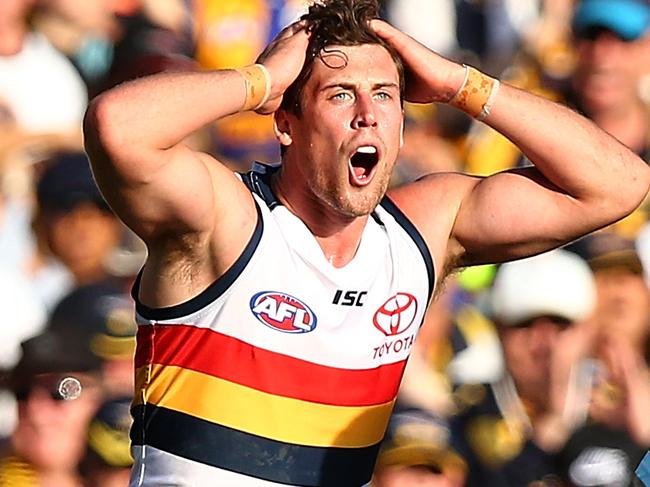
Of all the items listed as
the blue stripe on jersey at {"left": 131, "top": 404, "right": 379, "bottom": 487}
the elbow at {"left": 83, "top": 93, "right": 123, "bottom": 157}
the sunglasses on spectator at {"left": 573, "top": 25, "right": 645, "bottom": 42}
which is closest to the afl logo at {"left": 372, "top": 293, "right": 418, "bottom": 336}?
the blue stripe on jersey at {"left": 131, "top": 404, "right": 379, "bottom": 487}

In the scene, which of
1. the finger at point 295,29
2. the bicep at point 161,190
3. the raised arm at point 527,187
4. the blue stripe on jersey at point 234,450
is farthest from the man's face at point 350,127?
the blue stripe on jersey at point 234,450

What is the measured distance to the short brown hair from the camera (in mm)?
4156

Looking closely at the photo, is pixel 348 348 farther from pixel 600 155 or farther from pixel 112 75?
pixel 112 75

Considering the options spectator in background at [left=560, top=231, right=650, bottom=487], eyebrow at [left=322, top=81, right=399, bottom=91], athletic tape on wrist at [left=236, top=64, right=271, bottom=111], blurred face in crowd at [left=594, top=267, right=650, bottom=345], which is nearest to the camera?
athletic tape on wrist at [left=236, top=64, right=271, bottom=111]

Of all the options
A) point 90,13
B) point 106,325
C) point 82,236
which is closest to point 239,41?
point 90,13

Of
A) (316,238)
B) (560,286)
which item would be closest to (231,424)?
(316,238)

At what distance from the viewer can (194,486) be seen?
13.1 ft

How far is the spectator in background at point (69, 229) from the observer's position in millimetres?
6223

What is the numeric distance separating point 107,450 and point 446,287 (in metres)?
1.52

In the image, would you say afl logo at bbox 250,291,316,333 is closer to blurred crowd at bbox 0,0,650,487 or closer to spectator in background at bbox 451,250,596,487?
blurred crowd at bbox 0,0,650,487

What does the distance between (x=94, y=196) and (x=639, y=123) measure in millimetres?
2369

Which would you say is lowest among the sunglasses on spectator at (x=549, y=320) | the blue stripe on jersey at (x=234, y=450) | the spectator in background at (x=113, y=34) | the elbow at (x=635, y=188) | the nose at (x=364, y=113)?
the sunglasses on spectator at (x=549, y=320)

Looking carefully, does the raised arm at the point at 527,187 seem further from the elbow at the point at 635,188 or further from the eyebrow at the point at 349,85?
the eyebrow at the point at 349,85

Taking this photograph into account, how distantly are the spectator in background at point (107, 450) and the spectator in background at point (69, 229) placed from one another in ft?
1.73
